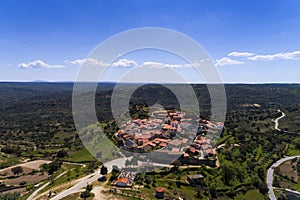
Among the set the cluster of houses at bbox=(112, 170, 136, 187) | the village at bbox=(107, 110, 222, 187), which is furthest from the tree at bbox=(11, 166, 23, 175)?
the cluster of houses at bbox=(112, 170, 136, 187)

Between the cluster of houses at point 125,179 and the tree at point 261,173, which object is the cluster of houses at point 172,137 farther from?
the cluster of houses at point 125,179

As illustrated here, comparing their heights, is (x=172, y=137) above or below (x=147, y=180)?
above

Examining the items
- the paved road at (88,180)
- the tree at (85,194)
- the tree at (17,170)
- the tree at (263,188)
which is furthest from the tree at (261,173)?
the tree at (17,170)

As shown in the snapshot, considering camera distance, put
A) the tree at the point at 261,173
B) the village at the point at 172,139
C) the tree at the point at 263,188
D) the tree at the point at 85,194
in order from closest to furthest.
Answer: the tree at the point at 85,194
the tree at the point at 263,188
the village at the point at 172,139
the tree at the point at 261,173

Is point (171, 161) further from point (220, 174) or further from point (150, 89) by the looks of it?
point (150, 89)

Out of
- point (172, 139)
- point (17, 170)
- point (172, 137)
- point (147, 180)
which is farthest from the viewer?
point (172, 137)

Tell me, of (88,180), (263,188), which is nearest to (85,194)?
(88,180)

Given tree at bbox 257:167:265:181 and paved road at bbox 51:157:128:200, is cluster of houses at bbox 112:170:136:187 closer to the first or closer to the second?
paved road at bbox 51:157:128:200

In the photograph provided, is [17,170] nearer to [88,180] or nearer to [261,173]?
[88,180]
